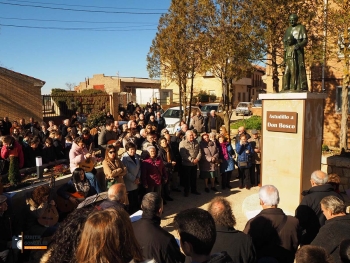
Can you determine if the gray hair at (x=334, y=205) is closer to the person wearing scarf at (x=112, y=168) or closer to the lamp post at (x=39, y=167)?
the person wearing scarf at (x=112, y=168)

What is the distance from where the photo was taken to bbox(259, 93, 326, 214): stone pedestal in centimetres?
664

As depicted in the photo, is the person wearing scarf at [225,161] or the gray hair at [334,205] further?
the person wearing scarf at [225,161]

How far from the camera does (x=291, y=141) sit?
678 centimetres

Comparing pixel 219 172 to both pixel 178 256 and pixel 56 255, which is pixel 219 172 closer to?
pixel 178 256

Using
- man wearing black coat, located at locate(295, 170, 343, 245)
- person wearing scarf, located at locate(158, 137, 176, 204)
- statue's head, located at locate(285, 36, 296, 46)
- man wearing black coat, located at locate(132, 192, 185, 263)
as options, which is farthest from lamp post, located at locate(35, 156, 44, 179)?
statue's head, located at locate(285, 36, 296, 46)

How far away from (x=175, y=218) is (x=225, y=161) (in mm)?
6631

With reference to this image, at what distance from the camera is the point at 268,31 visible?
1283 cm

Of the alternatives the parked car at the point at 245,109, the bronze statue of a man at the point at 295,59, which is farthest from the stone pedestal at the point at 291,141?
the parked car at the point at 245,109

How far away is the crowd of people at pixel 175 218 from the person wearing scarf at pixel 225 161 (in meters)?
0.03

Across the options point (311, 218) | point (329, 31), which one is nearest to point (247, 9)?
point (329, 31)

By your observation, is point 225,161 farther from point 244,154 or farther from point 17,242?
point 17,242

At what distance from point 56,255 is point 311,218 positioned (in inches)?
134

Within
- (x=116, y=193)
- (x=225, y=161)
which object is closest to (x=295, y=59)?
(x=225, y=161)

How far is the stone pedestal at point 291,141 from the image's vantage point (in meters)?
6.64
